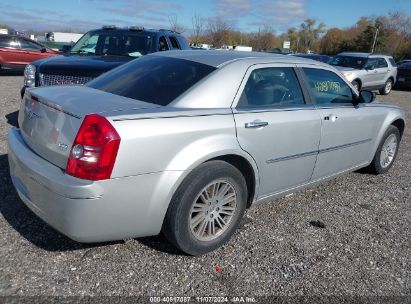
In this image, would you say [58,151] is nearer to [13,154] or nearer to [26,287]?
[13,154]

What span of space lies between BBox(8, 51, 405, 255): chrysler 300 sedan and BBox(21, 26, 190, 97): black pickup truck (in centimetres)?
219

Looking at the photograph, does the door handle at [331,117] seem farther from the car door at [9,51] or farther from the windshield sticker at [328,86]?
the car door at [9,51]

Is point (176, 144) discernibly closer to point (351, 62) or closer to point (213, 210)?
point (213, 210)

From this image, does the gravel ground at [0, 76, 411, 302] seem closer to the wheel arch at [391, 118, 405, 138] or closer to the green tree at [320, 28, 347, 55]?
the wheel arch at [391, 118, 405, 138]

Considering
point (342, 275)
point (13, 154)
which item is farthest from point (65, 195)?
point (342, 275)

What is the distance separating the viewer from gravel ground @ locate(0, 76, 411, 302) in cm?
264

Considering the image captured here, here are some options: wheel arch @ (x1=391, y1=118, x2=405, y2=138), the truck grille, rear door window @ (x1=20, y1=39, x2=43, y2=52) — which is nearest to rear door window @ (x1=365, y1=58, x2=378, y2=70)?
wheel arch @ (x1=391, y1=118, x2=405, y2=138)

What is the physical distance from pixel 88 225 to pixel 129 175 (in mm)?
418

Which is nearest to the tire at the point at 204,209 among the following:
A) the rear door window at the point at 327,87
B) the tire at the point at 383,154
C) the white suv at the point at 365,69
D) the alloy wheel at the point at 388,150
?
the rear door window at the point at 327,87

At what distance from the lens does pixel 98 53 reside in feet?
22.6

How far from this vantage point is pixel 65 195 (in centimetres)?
240

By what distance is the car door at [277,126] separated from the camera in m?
3.13

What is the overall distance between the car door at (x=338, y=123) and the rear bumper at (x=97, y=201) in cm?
192

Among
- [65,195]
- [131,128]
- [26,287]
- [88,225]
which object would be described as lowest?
[26,287]
